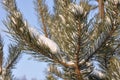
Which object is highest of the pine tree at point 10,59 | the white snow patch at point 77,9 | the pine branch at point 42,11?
the pine branch at point 42,11

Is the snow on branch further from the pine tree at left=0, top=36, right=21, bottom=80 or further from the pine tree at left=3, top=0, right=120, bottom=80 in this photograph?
the pine tree at left=0, top=36, right=21, bottom=80

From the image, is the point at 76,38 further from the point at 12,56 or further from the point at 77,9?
the point at 12,56

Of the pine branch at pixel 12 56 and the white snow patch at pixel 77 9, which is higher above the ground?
the white snow patch at pixel 77 9

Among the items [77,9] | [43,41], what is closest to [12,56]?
[43,41]

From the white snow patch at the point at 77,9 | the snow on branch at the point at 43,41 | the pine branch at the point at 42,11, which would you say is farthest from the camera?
the pine branch at the point at 42,11

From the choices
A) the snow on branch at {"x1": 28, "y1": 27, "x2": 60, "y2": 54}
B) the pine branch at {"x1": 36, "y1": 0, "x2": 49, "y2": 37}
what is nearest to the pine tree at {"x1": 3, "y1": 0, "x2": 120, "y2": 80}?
the snow on branch at {"x1": 28, "y1": 27, "x2": 60, "y2": 54}

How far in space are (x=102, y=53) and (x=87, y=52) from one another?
14 centimetres

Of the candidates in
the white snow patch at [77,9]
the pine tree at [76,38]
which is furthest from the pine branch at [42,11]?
the white snow patch at [77,9]

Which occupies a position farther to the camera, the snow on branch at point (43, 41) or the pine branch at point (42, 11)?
the pine branch at point (42, 11)

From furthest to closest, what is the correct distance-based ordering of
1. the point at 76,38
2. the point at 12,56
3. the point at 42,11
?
the point at 42,11, the point at 12,56, the point at 76,38

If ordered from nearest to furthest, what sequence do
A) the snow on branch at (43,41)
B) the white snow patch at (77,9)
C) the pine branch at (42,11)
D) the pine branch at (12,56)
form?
the white snow patch at (77,9) → the snow on branch at (43,41) → the pine branch at (12,56) → the pine branch at (42,11)

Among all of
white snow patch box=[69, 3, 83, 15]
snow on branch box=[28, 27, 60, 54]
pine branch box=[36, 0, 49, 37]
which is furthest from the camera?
pine branch box=[36, 0, 49, 37]

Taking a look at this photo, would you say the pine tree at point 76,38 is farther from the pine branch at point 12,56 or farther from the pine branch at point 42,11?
the pine branch at point 42,11

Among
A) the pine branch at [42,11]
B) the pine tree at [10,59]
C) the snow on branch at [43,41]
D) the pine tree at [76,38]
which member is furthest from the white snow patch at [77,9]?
the pine branch at [42,11]
